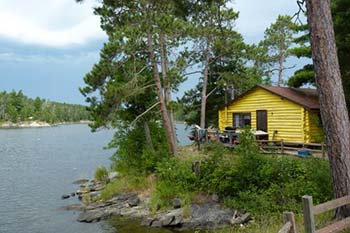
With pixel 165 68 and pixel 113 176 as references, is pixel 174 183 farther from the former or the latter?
pixel 113 176

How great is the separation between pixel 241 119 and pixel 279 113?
3195mm

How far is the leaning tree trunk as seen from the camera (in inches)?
289

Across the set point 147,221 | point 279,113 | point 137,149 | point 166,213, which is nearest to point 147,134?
point 137,149

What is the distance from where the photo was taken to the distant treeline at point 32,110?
126 m

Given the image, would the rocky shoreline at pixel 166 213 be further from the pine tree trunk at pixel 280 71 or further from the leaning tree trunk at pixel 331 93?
the pine tree trunk at pixel 280 71

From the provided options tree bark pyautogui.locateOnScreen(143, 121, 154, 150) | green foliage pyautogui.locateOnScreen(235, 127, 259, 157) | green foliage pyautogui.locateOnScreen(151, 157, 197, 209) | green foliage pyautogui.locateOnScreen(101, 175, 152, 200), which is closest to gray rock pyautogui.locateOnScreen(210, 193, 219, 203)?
green foliage pyautogui.locateOnScreen(151, 157, 197, 209)

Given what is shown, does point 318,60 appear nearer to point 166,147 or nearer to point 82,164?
point 166,147

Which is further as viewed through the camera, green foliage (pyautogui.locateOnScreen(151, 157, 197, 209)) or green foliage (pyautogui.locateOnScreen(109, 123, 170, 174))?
green foliage (pyautogui.locateOnScreen(109, 123, 170, 174))

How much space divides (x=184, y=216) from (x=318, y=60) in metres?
9.05

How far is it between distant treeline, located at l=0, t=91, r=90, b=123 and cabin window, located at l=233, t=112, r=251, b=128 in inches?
3942

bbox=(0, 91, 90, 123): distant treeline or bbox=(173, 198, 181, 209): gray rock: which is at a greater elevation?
bbox=(0, 91, 90, 123): distant treeline

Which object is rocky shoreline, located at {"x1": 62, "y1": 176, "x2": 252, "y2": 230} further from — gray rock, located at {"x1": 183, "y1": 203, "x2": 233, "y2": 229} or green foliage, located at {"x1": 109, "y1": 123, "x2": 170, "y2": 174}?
green foliage, located at {"x1": 109, "y1": 123, "x2": 170, "y2": 174}

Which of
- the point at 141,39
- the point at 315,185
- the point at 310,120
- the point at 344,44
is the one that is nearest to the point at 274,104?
the point at 310,120

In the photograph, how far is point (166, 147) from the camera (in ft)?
65.6
